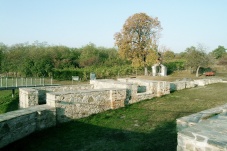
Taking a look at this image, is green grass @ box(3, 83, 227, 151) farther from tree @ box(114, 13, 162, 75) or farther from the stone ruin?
tree @ box(114, 13, 162, 75)

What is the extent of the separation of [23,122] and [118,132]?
121 inches

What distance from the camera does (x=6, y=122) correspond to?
241 inches

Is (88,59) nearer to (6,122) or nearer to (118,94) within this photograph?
(118,94)

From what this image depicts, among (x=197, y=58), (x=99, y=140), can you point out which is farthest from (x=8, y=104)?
(x=197, y=58)

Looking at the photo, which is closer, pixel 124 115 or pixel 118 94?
pixel 124 115

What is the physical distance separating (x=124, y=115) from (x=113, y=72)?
78.3ft

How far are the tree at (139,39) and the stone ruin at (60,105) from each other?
16.7 m

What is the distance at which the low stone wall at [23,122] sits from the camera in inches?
241

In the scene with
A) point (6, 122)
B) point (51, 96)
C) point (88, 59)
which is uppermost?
point (88, 59)

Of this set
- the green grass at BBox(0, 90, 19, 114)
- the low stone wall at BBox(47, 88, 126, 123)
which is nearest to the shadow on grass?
the low stone wall at BBox(47, 88, 126, 123)

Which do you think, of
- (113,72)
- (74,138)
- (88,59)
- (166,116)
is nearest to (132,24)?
(113,72)

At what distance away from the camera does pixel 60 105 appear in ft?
27.2

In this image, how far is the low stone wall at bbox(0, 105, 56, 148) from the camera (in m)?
6.13

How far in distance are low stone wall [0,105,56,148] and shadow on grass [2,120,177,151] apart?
0.20 m
